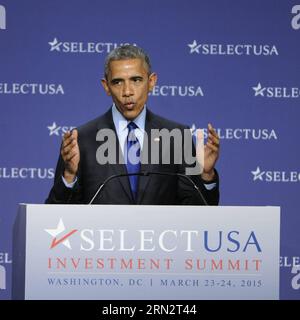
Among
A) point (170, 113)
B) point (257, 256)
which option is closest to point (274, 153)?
point (170, 113)

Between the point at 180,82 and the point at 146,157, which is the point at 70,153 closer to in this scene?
the point at 146,157

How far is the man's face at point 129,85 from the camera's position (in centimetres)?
473

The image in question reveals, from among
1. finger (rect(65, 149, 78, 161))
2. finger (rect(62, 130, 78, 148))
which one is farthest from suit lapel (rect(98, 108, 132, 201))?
finger (rect(62, 130, 78, 148))

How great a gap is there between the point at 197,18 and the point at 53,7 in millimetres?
863

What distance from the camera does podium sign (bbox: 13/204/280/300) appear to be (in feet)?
9.95

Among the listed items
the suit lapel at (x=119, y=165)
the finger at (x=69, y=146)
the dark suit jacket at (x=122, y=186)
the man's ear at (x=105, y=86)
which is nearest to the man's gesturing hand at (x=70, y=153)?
the finger at (x=69, y=146)

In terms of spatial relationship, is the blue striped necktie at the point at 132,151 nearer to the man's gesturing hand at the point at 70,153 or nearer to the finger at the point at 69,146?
the man's gesturing hand at the point at 70,153

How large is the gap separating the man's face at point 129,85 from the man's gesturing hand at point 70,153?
0.63 meters

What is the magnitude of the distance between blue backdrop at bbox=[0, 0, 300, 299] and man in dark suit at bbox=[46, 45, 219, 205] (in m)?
0.31

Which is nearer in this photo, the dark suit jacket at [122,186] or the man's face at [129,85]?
the dark suit jacket at [122,186]

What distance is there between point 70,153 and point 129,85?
2.79ft

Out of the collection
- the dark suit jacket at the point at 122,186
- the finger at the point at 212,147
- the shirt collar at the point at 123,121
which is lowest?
the dark suit jacket at the point at 122,186

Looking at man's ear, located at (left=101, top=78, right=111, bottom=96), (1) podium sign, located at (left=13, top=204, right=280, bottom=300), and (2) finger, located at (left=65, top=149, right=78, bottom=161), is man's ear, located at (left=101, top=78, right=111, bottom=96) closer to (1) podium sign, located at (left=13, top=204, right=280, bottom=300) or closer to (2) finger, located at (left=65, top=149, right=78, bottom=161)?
(2) finger, located at (left=65, top=149, right=78, bottom=161)

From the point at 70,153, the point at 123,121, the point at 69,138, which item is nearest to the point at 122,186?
the point at 123,121
